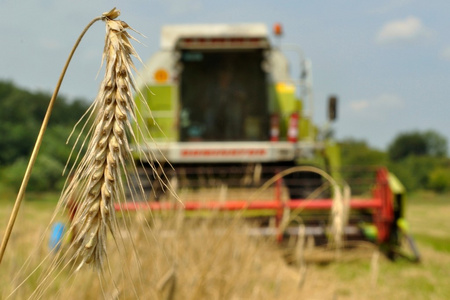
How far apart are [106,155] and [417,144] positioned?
57138 mm

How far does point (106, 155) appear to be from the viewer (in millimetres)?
461

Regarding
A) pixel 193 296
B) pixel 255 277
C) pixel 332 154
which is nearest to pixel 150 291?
pixel 193 296

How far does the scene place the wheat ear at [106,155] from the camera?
45 cm

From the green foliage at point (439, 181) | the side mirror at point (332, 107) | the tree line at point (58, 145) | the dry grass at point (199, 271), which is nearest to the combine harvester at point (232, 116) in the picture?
the side mirror at point (332, 107)

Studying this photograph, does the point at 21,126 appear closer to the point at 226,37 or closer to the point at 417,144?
the point at 226,37

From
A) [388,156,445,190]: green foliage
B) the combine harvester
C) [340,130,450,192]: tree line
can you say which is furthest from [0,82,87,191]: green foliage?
[388,156,445,190]: green foliage

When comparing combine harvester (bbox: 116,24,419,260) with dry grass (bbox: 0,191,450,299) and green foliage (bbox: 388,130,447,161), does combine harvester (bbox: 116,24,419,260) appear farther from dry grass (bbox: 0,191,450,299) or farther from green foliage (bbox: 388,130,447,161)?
green foliage (bbox: 388,130,447,161)

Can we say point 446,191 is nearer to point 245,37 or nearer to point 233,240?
point 245,37

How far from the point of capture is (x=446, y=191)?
37.1m

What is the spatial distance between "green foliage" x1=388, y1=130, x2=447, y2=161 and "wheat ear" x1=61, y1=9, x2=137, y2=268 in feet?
181

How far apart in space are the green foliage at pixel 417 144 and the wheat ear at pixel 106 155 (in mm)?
55107

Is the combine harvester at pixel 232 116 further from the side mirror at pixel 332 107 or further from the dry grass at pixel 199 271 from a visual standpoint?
the dry grass at pixel 199 271

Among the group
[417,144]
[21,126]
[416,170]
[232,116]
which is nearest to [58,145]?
[232,116]

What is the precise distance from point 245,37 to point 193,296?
5.31 metres
